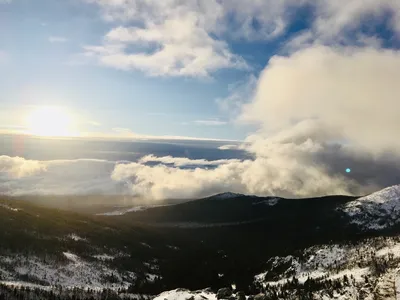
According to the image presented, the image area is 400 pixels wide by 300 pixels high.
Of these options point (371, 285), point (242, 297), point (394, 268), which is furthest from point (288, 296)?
point (394, 268)

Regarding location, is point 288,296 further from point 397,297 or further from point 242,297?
point 397,297

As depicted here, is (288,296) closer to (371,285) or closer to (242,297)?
(242,297)

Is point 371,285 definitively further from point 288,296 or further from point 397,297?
point 288,296

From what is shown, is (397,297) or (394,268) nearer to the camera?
(397,297)

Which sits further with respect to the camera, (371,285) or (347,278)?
(347,278)

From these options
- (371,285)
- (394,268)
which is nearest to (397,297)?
(371,285)

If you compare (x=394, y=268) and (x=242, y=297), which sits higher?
(x=394, y=268)

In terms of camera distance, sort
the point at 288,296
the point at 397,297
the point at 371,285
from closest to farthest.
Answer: the point at 397,297, the point at 371,285, the point at 288,296

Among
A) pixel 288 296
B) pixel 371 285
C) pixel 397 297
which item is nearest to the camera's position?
pixel 397 297
